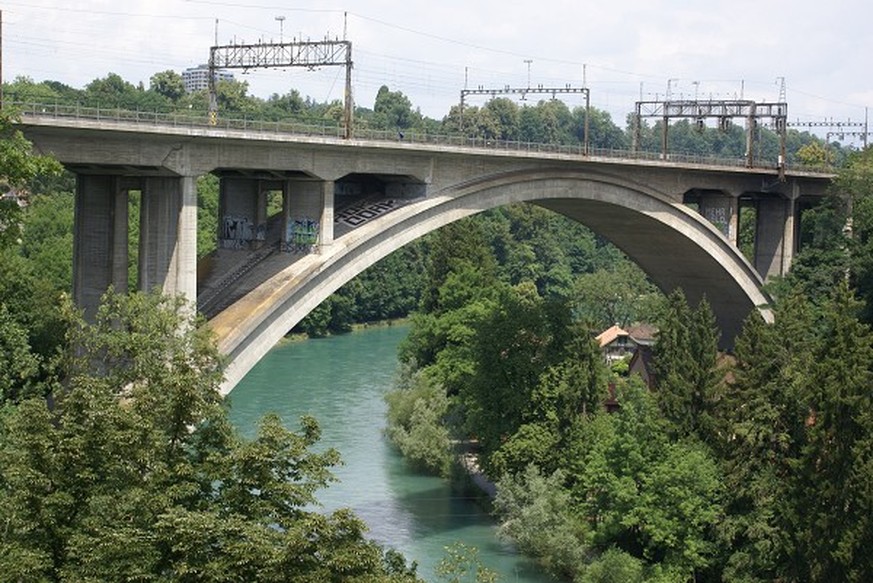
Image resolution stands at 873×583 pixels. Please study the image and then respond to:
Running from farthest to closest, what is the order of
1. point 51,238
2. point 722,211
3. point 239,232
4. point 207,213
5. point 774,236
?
point 207,213, point 774,236, point 722,211, point 51,238, point 239,232

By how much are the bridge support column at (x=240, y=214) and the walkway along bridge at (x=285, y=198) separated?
0.03 metres

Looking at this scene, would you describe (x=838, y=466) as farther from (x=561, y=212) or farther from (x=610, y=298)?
(x=610, y=298)

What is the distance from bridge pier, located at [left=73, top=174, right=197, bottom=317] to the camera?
88.0 ft

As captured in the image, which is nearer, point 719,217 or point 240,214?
point 240,214

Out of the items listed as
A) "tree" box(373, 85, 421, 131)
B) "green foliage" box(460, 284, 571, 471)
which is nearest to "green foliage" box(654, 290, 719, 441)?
"green foliage" box(460, 284, 571, 471)

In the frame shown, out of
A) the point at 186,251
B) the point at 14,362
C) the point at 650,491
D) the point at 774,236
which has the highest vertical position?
the point at 774,236

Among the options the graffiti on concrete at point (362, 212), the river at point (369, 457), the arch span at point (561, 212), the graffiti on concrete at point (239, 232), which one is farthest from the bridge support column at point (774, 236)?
the graffiti on concrete at point (239, 232)

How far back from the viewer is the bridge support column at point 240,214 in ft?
104

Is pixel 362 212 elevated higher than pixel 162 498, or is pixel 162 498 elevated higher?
pixel 362 212

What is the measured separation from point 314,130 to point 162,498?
1996 cm

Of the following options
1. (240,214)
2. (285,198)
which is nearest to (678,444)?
(285,198)

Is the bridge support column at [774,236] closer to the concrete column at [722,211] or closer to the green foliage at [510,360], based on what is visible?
the concrete column at [722,211]

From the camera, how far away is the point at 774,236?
49.0 meters

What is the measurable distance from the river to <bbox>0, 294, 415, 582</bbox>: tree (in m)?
12.3
